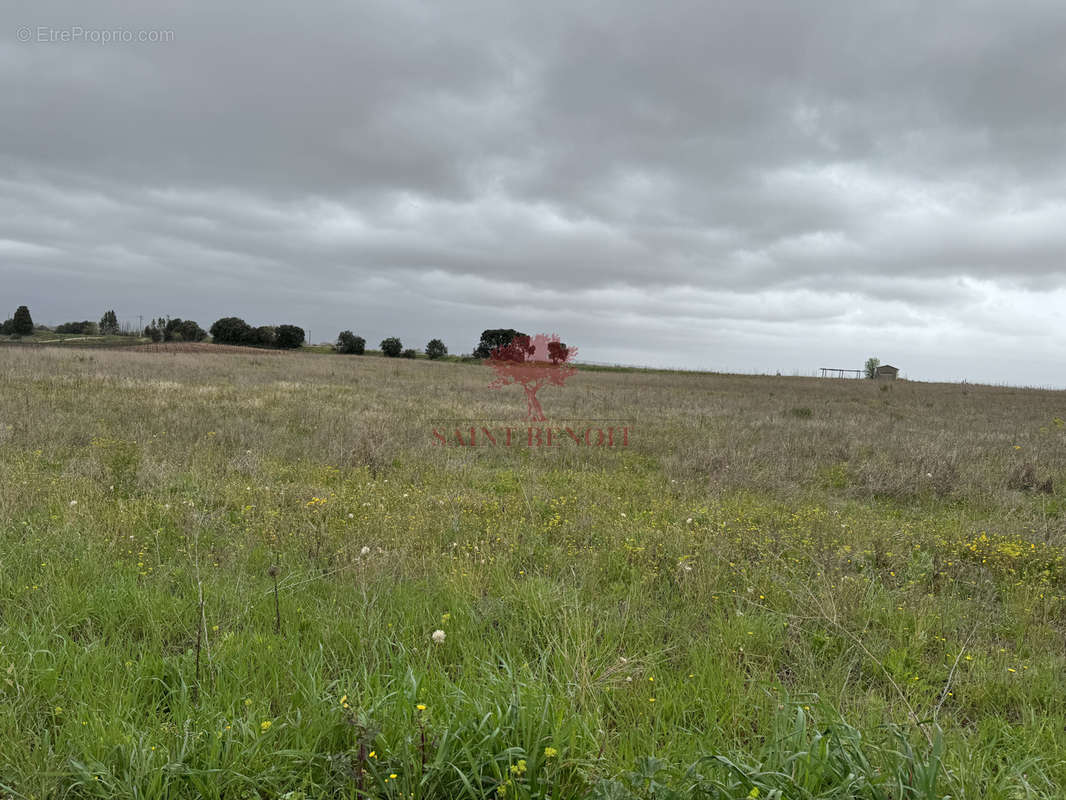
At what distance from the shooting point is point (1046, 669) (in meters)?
3.25

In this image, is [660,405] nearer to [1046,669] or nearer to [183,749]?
[1046,669]

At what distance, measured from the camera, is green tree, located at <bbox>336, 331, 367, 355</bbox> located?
80438 mm

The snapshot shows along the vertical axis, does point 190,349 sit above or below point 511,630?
above

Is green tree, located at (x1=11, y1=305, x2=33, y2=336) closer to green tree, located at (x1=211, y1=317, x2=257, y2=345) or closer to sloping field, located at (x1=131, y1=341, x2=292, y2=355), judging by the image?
green tree, located at (x1=211, y1=317, x2=257, y2=345)

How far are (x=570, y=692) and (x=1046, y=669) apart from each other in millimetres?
3190

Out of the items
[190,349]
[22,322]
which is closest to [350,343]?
[190,349]

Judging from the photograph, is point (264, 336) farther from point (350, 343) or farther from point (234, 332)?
point (350, 343)

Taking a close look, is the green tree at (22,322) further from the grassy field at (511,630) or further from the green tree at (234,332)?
the grassy field at (511,630)

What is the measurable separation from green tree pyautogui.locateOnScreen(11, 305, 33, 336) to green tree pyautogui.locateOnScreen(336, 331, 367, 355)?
48.4 m

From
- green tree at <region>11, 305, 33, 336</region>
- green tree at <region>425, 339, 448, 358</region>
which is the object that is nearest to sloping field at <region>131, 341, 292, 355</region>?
green tree at <region>425, 339, 448, 358</region>

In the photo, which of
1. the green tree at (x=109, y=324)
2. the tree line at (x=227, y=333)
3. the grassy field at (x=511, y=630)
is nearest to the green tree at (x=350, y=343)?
the tree line at (x=227, y=333)

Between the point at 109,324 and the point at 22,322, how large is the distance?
695 inches

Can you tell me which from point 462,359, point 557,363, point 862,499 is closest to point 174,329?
point 462,359

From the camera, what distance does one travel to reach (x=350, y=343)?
263 feet
